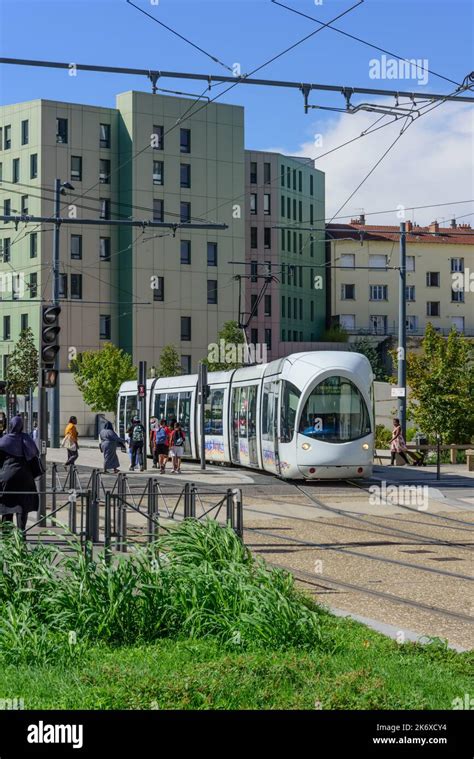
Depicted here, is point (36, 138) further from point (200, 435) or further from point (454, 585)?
point (454, 585)

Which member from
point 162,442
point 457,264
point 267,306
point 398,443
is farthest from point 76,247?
point 398,443

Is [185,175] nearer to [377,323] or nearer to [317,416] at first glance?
[377,323]

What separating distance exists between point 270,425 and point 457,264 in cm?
7043

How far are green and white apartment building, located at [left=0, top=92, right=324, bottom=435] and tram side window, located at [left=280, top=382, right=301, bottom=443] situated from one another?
4984cm

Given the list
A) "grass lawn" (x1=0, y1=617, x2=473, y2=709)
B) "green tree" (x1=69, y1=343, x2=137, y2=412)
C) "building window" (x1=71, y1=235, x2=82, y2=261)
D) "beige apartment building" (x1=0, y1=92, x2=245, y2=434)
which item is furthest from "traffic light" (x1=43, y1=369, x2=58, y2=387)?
"building window" (x1=71, y1=235, x2=82, y2=261)

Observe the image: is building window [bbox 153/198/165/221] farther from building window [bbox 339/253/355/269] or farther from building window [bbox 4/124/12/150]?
building window [bbox 339/253/355/269]

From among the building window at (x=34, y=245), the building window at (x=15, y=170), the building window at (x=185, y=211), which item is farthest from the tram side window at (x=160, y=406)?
the building window at (x=15, y=170)

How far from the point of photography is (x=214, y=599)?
9.32m

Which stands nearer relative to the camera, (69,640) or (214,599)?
(69,640)

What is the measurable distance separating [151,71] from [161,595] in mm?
9336

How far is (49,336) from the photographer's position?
18.6 m

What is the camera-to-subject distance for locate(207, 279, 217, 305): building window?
84688 mm

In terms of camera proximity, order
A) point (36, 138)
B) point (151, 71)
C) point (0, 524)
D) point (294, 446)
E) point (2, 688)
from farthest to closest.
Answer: point (36, 138) < point (294, 446) < point (151, 71) < point (0, 524) < point (2, 688)
